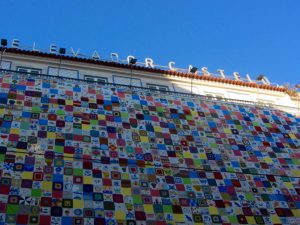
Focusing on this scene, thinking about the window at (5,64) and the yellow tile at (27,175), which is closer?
the yellow tile at (27,175)

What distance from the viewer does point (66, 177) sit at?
622 centimetres

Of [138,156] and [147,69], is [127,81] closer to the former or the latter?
[147,69]

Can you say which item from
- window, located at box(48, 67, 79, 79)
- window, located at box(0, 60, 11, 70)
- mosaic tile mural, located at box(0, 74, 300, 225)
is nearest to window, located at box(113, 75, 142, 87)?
window, located at box(48, 67, 79, 79)

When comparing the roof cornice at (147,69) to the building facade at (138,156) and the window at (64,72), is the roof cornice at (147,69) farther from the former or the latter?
the building facade at (138,156)

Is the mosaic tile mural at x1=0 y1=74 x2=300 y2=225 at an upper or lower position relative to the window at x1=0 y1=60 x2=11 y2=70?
lower

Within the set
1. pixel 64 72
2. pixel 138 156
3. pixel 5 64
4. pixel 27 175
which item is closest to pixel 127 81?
pixel 64 72

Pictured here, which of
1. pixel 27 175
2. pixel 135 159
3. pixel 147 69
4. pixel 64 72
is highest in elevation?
pixel 147 69

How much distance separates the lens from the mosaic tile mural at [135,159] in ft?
19.5

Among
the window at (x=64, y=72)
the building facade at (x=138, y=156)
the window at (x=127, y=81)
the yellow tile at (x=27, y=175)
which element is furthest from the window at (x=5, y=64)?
the yellow tile at (x=27, y=175)

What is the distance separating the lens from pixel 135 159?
7.03m

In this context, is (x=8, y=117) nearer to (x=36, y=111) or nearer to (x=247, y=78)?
(x=36, y=111)

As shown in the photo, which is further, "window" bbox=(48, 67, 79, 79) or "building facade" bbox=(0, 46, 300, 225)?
"window" bbox=(48, 67, 79, 79)

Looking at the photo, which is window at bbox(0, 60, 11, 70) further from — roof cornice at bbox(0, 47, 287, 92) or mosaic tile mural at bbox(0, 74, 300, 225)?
mosaic tile mural at bbox(0, 74, 300, 225)

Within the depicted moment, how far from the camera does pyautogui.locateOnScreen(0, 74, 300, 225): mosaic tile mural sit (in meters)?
5.93
